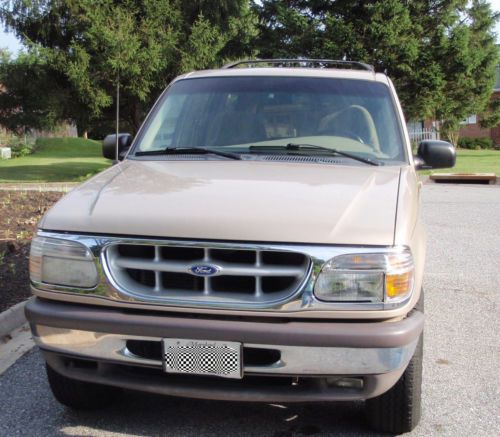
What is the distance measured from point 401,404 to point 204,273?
1209mm

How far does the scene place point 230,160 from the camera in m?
3.76

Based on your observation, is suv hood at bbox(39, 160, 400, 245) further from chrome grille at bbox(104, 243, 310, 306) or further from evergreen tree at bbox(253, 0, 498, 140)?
evergreen tree at bbox(253, 0, 498, 140)

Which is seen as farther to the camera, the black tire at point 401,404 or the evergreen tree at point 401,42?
the evergreen tree at point 401,42

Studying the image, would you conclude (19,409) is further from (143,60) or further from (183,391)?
(143,60)

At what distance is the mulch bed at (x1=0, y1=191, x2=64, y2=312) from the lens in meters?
5.45

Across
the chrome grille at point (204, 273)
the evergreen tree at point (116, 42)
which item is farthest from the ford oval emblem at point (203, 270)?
the evergreen tree at point (116, 42)

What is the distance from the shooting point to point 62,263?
2896 millimetres

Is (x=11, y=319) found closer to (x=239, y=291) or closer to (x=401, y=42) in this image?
(x=239, y=291)

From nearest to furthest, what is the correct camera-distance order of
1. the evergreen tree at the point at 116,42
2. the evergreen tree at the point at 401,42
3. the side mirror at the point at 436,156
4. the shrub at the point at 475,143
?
the side mirror at the point at 436,156 < the evergreen tree at the point at 116,42 < the evergreen tree at the point at 401,42 < the shrub at the point at 475,143

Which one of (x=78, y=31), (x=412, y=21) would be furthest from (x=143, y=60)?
(x=412, y=21)

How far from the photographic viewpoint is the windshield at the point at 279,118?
402cm

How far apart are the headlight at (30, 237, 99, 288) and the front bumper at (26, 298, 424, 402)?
120 mm

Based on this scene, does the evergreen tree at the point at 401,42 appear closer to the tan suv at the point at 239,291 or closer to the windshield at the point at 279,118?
the windshield at the point at 279,118

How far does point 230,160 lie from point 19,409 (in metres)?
1.87
